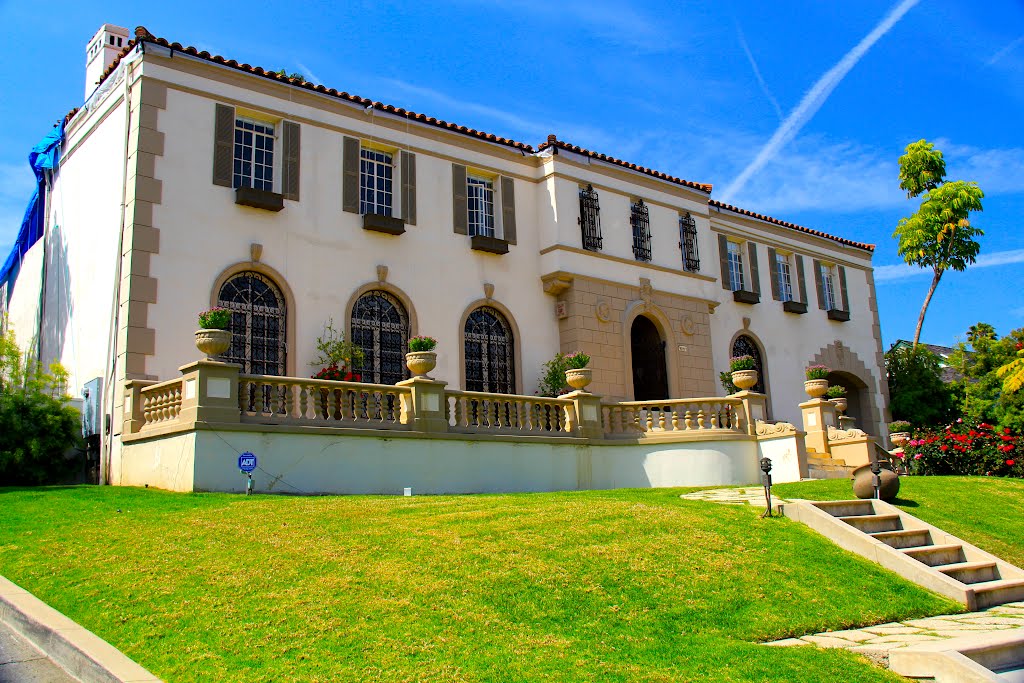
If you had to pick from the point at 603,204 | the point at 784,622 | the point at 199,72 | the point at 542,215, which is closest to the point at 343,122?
the point at 199,72

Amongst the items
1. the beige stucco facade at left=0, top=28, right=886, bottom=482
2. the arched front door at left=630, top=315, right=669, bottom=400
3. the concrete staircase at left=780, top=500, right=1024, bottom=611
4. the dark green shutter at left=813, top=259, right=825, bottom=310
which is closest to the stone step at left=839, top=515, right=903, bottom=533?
the concrete staircase at left=780, top=500, right=1024, bottom=611

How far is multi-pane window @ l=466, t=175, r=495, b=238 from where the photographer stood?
23.0 metres

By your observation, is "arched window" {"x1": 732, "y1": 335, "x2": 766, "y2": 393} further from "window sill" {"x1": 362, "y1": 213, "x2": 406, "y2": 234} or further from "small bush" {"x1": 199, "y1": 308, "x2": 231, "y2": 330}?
"small bush" {"x1": 199, "y1": 308, "x2": 231, "y2": 330}

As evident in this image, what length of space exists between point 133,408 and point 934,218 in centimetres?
2942

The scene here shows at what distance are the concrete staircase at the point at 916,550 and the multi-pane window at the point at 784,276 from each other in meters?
17.3

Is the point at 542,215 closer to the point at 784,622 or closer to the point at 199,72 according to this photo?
the point at 199,72

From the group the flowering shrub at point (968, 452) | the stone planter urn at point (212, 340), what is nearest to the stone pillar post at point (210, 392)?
the stone planter urn at point (212, 340)

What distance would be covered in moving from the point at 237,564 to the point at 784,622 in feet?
17.9

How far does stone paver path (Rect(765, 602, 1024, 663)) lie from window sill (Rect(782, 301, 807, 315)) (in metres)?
20.1

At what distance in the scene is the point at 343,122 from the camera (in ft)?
68.4

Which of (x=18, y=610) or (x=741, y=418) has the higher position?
(x=741, y=418)

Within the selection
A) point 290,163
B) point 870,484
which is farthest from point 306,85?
point 870,484

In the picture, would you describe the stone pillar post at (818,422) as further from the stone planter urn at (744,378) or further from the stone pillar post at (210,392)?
the stone pillar post at (210,392)

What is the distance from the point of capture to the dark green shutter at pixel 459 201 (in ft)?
72.9
